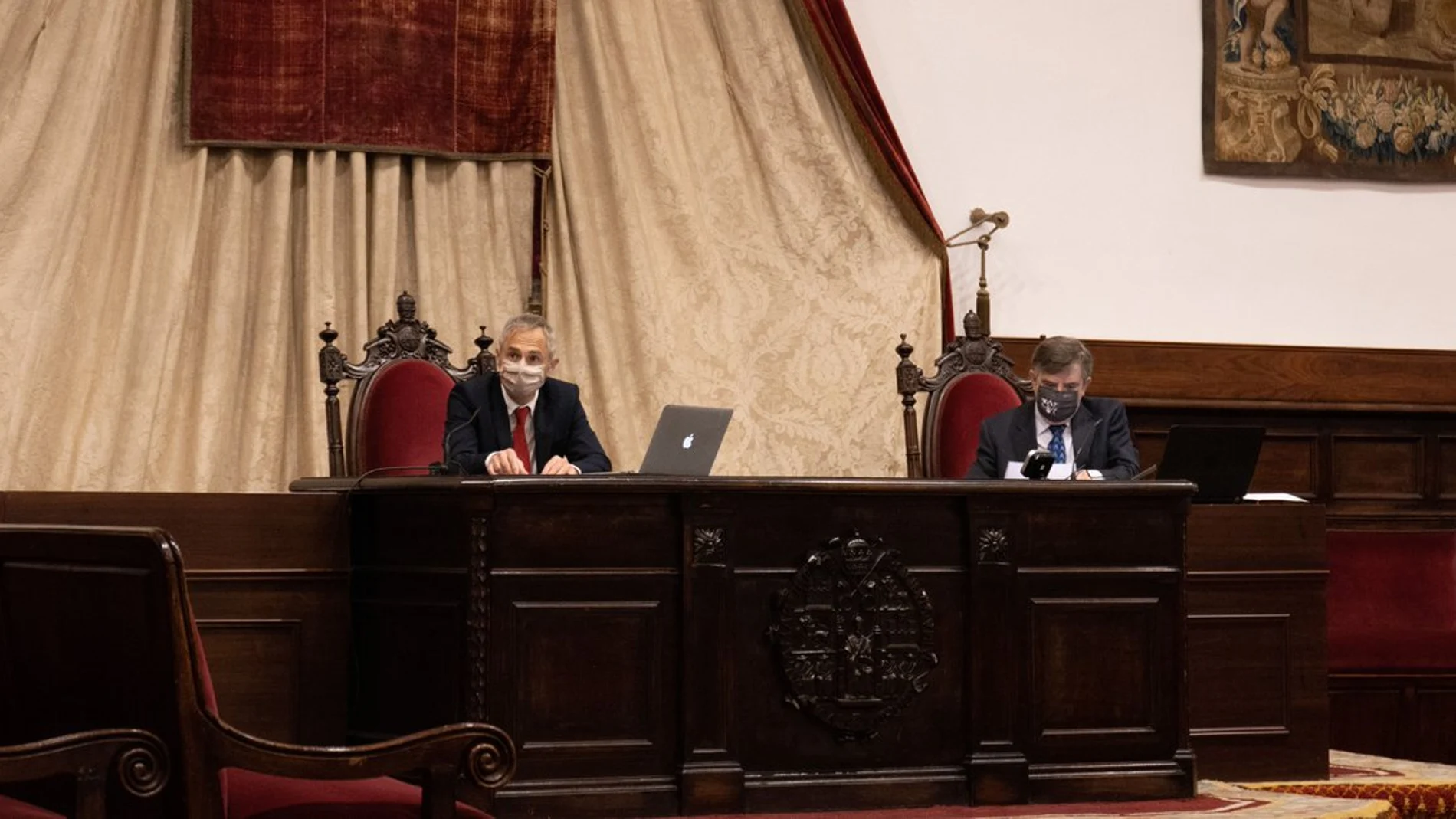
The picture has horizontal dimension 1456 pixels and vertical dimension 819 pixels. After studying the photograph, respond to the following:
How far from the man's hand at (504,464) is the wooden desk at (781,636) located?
263 millimetres

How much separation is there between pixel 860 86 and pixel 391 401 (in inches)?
96.7

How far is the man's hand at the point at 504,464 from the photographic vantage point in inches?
176

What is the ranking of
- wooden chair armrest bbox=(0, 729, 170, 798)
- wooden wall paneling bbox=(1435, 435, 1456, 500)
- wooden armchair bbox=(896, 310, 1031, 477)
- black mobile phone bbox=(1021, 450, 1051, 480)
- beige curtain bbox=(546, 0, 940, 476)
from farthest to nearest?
1. wooden wall paneling bbox=(1435, 435, 1456, 500)
2. beige curtain bbox=(546, 0, 940, 476)
3. wooden armchair bbox=(896, 310, 1031, 477)
4. black mobile phone bbox=(1021, 450, 1051, 480)
5. wooden chair armrest bbox=(0, 729, 170, 798)

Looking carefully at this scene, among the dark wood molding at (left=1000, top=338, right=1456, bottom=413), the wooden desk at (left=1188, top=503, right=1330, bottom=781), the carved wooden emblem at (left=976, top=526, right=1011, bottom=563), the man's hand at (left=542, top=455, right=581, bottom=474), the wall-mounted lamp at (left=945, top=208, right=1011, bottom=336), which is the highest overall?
the wall-mounted lamp at (left=945, top=208, right=1011, bottom=336)

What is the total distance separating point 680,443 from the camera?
432cm

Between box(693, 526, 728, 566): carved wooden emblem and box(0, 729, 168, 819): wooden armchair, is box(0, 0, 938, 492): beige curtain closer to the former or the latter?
box(693, 526, 728, 566): carved wooden emblem

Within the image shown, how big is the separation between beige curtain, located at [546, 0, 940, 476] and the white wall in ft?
1.30

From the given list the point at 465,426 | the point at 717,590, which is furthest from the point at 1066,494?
the point at 465,426

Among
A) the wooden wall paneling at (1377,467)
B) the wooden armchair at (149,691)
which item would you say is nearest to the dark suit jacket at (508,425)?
the wooden armchair at (149,691)

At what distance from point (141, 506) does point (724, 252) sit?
9.22ft

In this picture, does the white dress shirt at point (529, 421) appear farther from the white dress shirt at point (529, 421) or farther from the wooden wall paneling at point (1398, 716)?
the wooden wall paneling at point (1398, 716)

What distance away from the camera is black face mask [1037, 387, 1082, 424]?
5.24 metres

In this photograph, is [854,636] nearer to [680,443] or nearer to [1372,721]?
[680,443]

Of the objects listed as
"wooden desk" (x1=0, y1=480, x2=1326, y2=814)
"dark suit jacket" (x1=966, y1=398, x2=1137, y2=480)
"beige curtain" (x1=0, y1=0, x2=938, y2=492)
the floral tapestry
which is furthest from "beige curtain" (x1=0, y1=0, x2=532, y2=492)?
the floral tapestry
